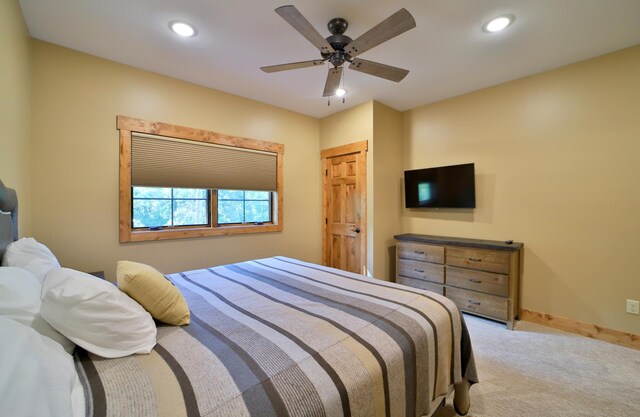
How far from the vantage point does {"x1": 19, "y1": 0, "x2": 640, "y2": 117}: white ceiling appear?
198 cm

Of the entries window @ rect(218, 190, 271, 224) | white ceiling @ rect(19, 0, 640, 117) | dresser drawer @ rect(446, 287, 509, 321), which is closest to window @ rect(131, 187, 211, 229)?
window @ rect(218, 190, 271, 224)

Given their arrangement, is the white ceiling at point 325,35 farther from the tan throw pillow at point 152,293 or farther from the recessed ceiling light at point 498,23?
the tan throw pillow at point 152,293

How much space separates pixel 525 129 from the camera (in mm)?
3070

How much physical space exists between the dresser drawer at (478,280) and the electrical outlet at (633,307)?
952 millimetres

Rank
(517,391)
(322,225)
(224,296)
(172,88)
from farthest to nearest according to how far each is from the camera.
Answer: (322,225), (172,88), (517,391), (224,296)

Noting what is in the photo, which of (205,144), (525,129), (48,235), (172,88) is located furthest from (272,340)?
(525,129)

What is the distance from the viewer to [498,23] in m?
2.14

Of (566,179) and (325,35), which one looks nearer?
(325,35)

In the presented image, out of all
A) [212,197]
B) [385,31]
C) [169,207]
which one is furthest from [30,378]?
[212,197]

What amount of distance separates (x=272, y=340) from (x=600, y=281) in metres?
3.29

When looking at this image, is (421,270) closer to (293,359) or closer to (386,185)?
(386,185)

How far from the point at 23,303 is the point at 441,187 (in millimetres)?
3848

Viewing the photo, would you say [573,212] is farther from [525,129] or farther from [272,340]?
[272,340]

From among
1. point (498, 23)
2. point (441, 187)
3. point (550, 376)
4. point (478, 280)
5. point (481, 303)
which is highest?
point (498, 23)
